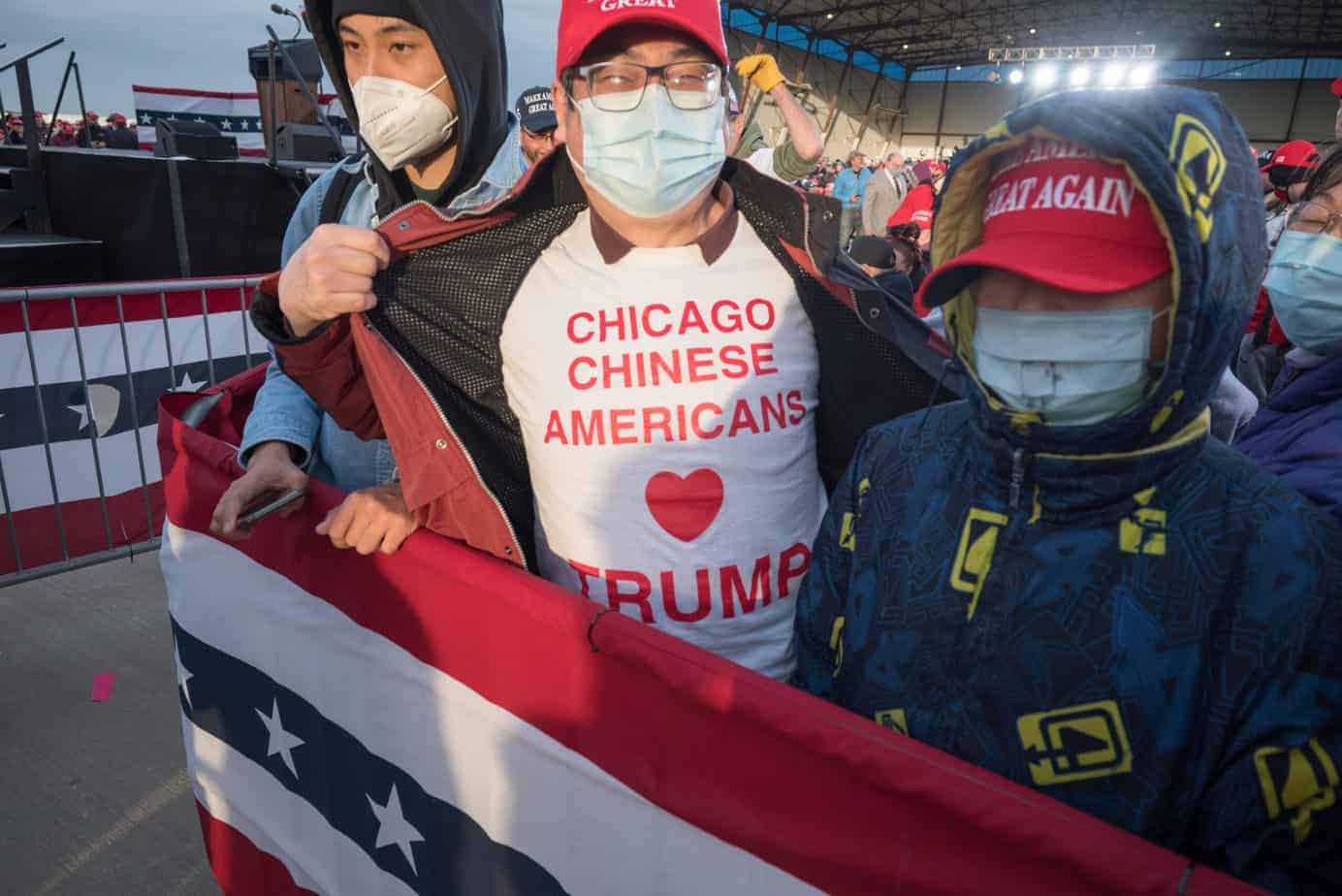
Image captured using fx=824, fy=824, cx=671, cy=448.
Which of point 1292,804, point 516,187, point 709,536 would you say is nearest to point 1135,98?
point 1292,804

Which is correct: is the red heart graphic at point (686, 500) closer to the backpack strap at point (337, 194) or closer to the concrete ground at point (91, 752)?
the backpack strap at point (337, 194)

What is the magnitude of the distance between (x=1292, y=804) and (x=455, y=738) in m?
1.25

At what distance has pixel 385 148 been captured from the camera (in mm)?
2141

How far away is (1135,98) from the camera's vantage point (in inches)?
39.8

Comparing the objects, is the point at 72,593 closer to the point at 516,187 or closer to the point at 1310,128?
the point at 516,187

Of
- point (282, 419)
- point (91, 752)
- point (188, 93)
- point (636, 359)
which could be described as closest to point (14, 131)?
point (188, 93)

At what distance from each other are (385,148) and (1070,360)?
1.79 metres

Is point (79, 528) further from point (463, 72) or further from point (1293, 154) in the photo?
point (1293, 154)

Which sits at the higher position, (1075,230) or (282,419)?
(1075,230)

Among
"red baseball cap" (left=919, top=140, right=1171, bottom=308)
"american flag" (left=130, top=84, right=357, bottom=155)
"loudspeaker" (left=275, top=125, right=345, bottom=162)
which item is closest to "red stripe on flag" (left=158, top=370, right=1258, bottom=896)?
"red baseball cap" (left=919, top=140, right=1171, bottom=308)

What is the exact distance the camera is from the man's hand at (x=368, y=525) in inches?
60.8

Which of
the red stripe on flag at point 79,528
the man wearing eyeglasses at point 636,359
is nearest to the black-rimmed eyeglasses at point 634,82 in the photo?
the man wearing eyeglasses at point 636,359

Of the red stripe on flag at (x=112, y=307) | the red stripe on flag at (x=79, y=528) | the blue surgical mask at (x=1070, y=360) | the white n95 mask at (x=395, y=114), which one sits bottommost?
the red stripe on flag at (x=79, y=528)

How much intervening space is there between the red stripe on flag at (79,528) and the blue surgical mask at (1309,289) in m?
5.10
